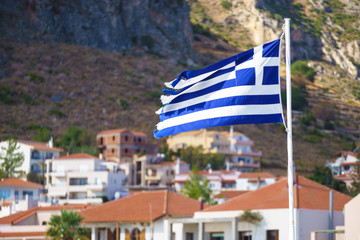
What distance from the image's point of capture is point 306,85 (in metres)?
121

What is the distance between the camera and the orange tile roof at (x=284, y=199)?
136 feet

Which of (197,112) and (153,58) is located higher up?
(153,58)

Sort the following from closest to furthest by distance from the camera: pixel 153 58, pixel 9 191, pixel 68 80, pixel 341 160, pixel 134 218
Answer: pixel 134 218
pixel 9 191
pixel 341 160
pixel 68 80
pixel 153 58

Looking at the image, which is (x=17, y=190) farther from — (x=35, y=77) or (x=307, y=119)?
(x=307, y=119)

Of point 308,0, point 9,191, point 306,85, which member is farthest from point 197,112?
point 306,85

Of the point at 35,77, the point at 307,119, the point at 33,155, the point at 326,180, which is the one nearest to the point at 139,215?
the point at 326,180

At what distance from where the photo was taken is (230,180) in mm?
107500

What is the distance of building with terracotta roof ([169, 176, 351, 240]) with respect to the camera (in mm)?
40250

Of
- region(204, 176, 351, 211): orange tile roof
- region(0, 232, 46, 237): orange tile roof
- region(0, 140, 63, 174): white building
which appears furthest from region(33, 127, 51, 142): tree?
region(204, 176, 351, 211): orange tile roof

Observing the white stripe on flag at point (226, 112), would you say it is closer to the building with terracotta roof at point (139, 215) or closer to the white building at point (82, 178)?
the building with terracotta roof at point (139, 215)

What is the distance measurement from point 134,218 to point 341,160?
221ft

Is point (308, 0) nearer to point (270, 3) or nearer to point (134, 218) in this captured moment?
point (270, 3)

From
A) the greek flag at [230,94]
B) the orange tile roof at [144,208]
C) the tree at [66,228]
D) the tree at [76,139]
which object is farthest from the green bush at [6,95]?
the greek flag at [230,94]

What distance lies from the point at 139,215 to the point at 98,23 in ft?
391
